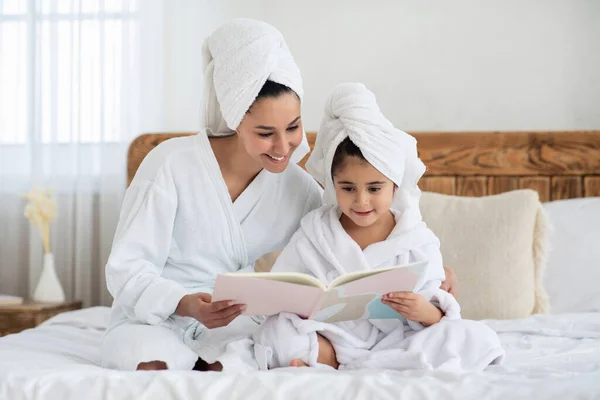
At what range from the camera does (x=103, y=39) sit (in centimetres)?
333

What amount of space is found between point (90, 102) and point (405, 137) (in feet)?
6.38

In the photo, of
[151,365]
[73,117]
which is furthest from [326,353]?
[73,117]

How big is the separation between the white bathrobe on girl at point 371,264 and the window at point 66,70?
1.69 metres

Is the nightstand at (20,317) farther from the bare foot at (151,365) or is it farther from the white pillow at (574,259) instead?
the white pillow at (574,259)

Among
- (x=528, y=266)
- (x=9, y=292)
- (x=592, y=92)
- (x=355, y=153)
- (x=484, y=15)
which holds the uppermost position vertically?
(x=484, y=15)

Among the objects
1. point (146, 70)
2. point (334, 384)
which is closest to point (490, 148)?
point (146, 70)

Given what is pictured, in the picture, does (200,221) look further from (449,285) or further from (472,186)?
(472,186)

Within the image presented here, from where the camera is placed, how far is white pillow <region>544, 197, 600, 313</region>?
241 centimetres

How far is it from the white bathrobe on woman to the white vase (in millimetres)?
1458

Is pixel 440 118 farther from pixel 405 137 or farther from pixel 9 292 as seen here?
pixel 9 292

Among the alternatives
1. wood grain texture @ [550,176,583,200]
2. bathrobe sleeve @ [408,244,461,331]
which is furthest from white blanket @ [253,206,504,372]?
wood grain texture @ [550,176,583,200]

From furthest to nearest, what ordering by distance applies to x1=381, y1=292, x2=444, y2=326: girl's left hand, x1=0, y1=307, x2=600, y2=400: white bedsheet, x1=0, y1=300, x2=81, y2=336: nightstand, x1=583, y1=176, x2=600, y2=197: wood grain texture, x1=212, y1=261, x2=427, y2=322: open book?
x1=0, y1=300, x2=81, y2=336: nightstand
x1=583, y1=176, x2=600, y2=197: wood grain texture
x1=381, y1=292, x2=444, y2=326: girl's left hand
x1=212, y1=261, x2=427, y2=322: open book
x1=0, y1=307, x2=600, y2=400: white bedsheet

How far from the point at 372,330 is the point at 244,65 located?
0.63 m

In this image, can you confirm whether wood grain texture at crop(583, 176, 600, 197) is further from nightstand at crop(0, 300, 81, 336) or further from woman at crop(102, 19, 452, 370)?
nightstand at crop(0, 300, 81, 336)
